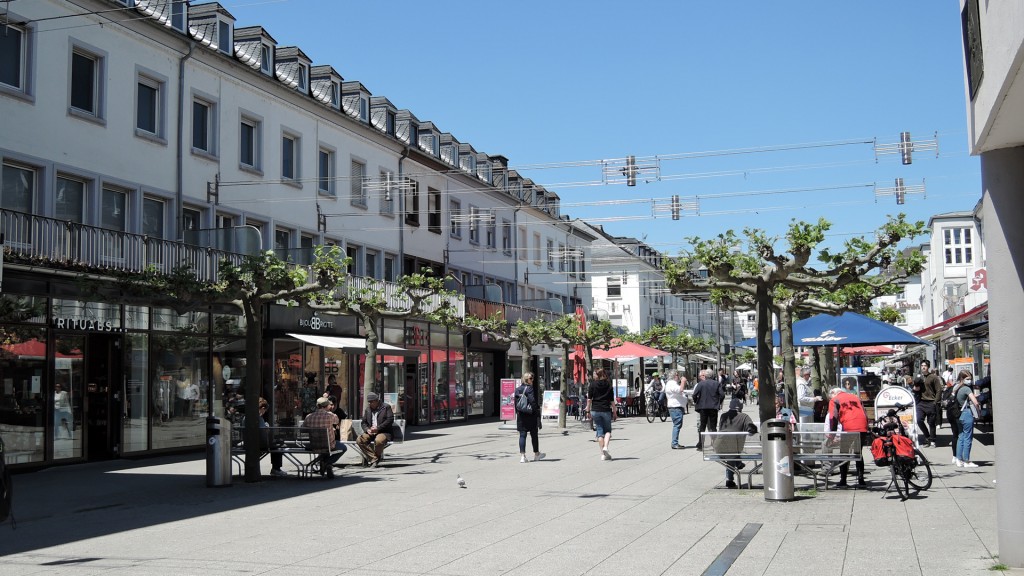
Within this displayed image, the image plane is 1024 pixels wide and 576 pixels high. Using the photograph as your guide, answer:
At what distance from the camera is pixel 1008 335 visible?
8.03 meters

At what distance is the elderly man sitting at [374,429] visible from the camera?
64.1 ft

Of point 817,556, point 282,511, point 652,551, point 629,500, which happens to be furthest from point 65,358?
point 817,556

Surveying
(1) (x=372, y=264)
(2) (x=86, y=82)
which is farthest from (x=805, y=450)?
(1) (x=372, y=264)

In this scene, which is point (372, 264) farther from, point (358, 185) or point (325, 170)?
point (325, 170)

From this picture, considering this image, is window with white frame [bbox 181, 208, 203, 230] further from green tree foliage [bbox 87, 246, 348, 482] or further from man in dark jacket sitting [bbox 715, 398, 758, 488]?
man in dark jacket sitting [bbox 715, 398, 758, 488]

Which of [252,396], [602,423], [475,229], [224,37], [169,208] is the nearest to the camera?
[252,396]

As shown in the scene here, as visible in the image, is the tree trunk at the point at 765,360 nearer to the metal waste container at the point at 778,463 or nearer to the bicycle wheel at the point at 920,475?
the metal waste container at the point at 778,463

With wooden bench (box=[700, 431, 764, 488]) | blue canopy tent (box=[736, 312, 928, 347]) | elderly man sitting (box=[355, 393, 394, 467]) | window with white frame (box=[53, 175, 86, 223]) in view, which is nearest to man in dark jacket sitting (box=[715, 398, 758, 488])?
wooden bench (box=[700, 431, 764, 488])

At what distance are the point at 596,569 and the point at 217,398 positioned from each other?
18.7 meters

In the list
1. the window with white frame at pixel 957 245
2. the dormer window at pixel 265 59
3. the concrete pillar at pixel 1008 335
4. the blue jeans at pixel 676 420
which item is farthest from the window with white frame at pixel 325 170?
the window with white frame at pixel 957 245

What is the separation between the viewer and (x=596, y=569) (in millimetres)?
8547

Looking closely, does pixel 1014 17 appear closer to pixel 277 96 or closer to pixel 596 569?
pixel 596 569

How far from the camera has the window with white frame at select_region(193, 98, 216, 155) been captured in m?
25.7

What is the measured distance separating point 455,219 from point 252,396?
2463cm
